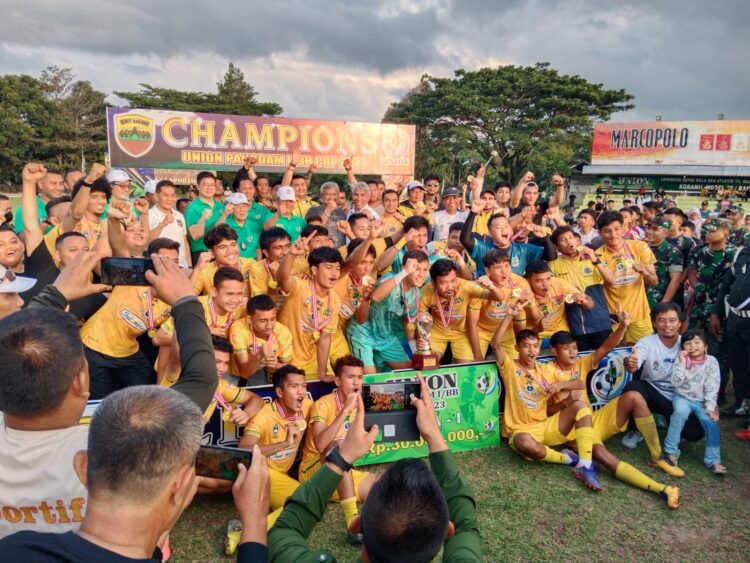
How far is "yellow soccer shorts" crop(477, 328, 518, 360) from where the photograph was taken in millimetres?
5973

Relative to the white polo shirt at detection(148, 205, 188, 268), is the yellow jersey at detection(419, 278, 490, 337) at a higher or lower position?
lower

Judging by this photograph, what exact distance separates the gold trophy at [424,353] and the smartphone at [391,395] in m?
2.15

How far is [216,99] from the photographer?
158ft

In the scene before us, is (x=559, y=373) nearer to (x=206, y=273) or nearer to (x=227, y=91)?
(x=206, y=273)

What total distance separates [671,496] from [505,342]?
2.24m

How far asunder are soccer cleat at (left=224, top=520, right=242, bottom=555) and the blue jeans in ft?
13.7

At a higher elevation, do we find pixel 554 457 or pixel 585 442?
pixel 585 442

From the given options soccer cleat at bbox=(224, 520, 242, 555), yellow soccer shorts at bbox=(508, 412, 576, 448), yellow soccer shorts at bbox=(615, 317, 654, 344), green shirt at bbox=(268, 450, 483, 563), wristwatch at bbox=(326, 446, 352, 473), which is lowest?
soccer cleat at bbox=(224, 520, 242, 555)

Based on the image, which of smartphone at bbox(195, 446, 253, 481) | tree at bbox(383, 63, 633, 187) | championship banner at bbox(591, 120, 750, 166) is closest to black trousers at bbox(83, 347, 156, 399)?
smartphone at bbox(195, 446, 253, 481)

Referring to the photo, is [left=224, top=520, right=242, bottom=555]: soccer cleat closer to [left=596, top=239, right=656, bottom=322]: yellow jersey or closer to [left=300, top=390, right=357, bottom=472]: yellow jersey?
[left=300, top=390, right=357, bottom=472]: yellow jersey

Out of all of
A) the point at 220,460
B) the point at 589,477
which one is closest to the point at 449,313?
the point at 589,477

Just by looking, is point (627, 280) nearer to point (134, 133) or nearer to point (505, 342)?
point (505, 342)

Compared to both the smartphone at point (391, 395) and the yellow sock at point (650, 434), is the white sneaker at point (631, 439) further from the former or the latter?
the smartphone at point (391, 395)

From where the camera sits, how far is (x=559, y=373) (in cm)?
553
